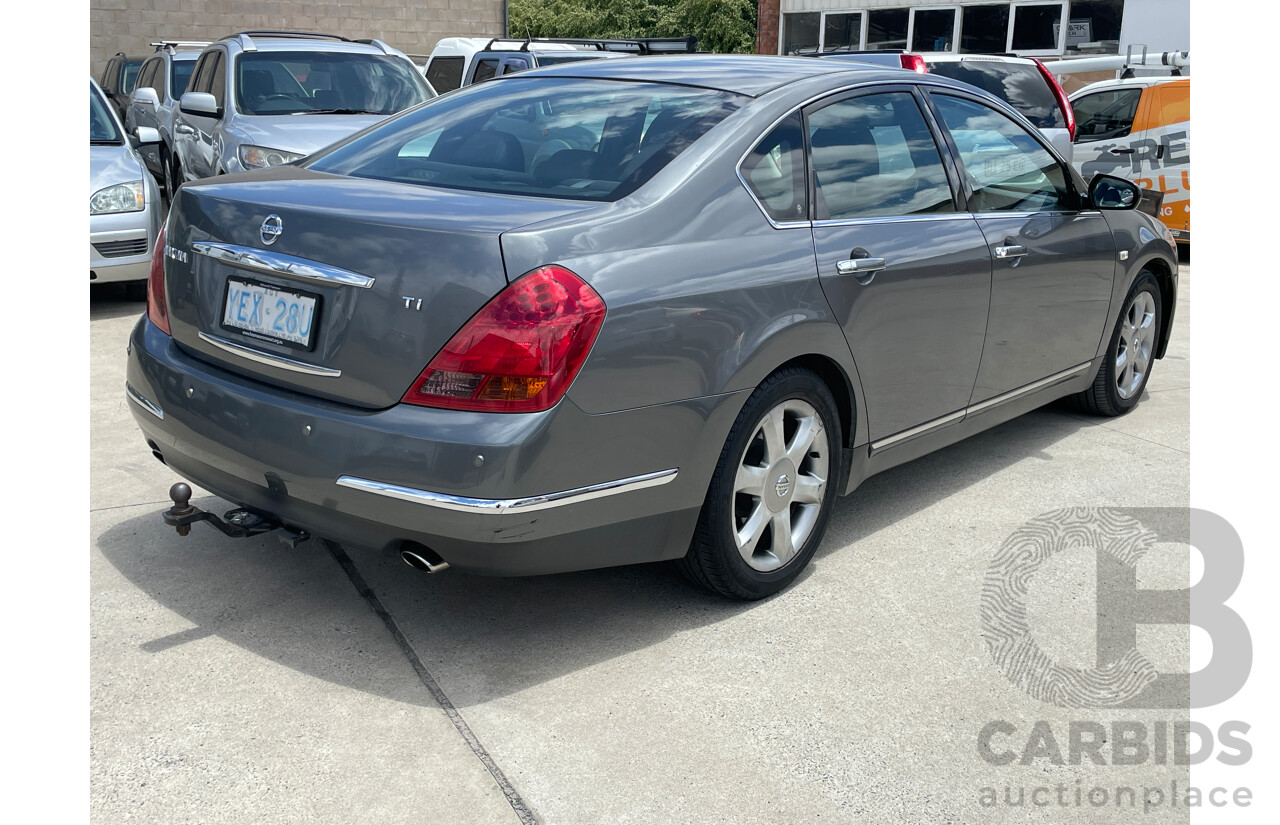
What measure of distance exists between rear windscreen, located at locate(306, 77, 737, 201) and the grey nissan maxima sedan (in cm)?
1

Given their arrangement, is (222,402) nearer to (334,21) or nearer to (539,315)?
(539,315)

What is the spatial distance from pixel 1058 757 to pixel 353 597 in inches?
79.9

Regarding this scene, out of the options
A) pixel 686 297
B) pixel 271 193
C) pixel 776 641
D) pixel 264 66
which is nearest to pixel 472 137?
pixel 271 193

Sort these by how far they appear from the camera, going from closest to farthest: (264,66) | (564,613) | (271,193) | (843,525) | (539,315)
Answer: (539,315) → (271,193) → (564,613) → (843,525) → (264,66)

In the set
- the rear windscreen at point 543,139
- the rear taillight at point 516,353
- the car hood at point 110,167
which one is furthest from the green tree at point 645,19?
the rear taillight at point 516,353

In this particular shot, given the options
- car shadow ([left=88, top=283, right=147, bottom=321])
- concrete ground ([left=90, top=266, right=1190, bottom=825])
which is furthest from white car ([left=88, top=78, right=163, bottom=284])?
concrete ground ([left=90, top=266, right=1190, bottom=825])

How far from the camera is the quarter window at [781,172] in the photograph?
3.43m

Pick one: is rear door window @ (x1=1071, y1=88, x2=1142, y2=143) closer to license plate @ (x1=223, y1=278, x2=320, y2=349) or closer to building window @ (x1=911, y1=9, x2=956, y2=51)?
building window @ (x1=911, y1=9, x2=956, y2=51)

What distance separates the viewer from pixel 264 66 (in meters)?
9.62

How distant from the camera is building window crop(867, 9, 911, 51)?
22906mm

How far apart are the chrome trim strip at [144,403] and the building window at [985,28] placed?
20385 millimetres

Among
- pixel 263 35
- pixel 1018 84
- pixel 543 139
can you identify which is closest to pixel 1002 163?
pixel 543 139

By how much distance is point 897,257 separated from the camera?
12.5 feet

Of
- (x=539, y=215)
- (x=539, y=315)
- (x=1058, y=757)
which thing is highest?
(x=539, y=215)
